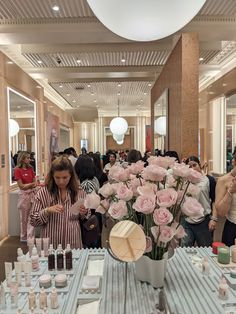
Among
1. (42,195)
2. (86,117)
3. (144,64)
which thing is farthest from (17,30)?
(86,117)

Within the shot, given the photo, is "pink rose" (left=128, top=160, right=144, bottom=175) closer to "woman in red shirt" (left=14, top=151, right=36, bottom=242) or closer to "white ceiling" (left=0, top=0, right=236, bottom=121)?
"white ceiling" (left=0, top=0, right=236, bottom=121)

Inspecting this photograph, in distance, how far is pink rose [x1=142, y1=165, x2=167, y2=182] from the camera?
1361 mm

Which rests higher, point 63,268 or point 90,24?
point 90,24

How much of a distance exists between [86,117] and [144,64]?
9.51 metres

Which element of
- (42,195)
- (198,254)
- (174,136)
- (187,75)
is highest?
(187,75)

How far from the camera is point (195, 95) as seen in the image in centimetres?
457

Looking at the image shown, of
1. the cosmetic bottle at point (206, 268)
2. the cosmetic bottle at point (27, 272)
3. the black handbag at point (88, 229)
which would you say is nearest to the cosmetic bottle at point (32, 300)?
the cosmetic bottle at point (27, 272)

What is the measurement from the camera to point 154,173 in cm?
136

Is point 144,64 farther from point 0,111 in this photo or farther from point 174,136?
point 0,111

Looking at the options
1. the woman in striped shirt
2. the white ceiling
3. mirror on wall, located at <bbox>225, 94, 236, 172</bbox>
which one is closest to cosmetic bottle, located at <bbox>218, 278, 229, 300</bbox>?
the woman in striped shirt

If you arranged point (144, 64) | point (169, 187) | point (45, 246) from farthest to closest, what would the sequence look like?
point (144, 64) → point (45, 246) → point (169, 187)

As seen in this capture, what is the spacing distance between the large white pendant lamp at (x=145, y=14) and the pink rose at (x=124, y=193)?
0.86 metres

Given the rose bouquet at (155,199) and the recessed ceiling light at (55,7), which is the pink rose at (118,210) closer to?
A: the rose bouquet at (155,199)

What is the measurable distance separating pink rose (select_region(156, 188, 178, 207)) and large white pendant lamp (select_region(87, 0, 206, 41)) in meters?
0.88
